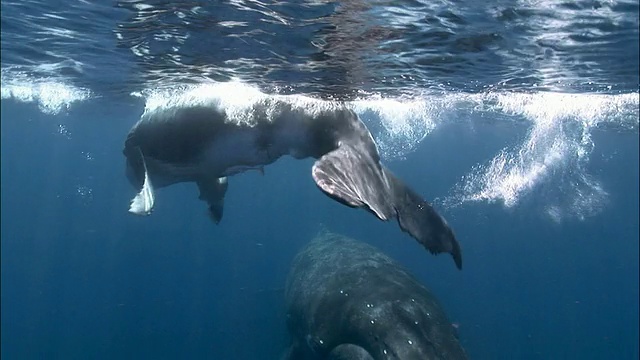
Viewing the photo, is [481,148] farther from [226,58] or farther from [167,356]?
[226,58]

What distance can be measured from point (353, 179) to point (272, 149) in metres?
3.16

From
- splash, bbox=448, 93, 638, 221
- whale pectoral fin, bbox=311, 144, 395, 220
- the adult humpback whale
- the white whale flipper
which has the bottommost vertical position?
splash, bbox=448, 93, 638, 221

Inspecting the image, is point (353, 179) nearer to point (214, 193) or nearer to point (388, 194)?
point (388, 194)

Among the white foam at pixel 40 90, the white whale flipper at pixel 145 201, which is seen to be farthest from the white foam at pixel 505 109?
the white foam at pixel 40 90

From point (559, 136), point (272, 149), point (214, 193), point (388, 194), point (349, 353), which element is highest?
point (388, 194)

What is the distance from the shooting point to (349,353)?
1062cm

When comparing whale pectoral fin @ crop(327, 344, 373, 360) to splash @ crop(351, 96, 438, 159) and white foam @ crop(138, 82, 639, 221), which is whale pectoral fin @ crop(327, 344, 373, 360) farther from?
splash @ crop(351, 96, 438, 159)

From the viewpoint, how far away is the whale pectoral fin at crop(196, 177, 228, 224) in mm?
12411

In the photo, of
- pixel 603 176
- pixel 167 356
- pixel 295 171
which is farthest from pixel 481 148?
pixel 167 356

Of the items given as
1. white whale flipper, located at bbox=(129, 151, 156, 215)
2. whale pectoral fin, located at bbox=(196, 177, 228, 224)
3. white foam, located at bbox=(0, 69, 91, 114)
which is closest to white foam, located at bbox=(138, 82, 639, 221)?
white whale flipper, located at bbox=(129, 151, 156, 215)

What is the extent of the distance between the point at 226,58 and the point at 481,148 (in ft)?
162

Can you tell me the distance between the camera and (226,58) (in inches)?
572

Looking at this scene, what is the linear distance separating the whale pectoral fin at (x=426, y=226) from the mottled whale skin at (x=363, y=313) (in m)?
3.17

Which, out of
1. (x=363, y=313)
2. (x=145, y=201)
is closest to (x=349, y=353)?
(x=363, y=313)
